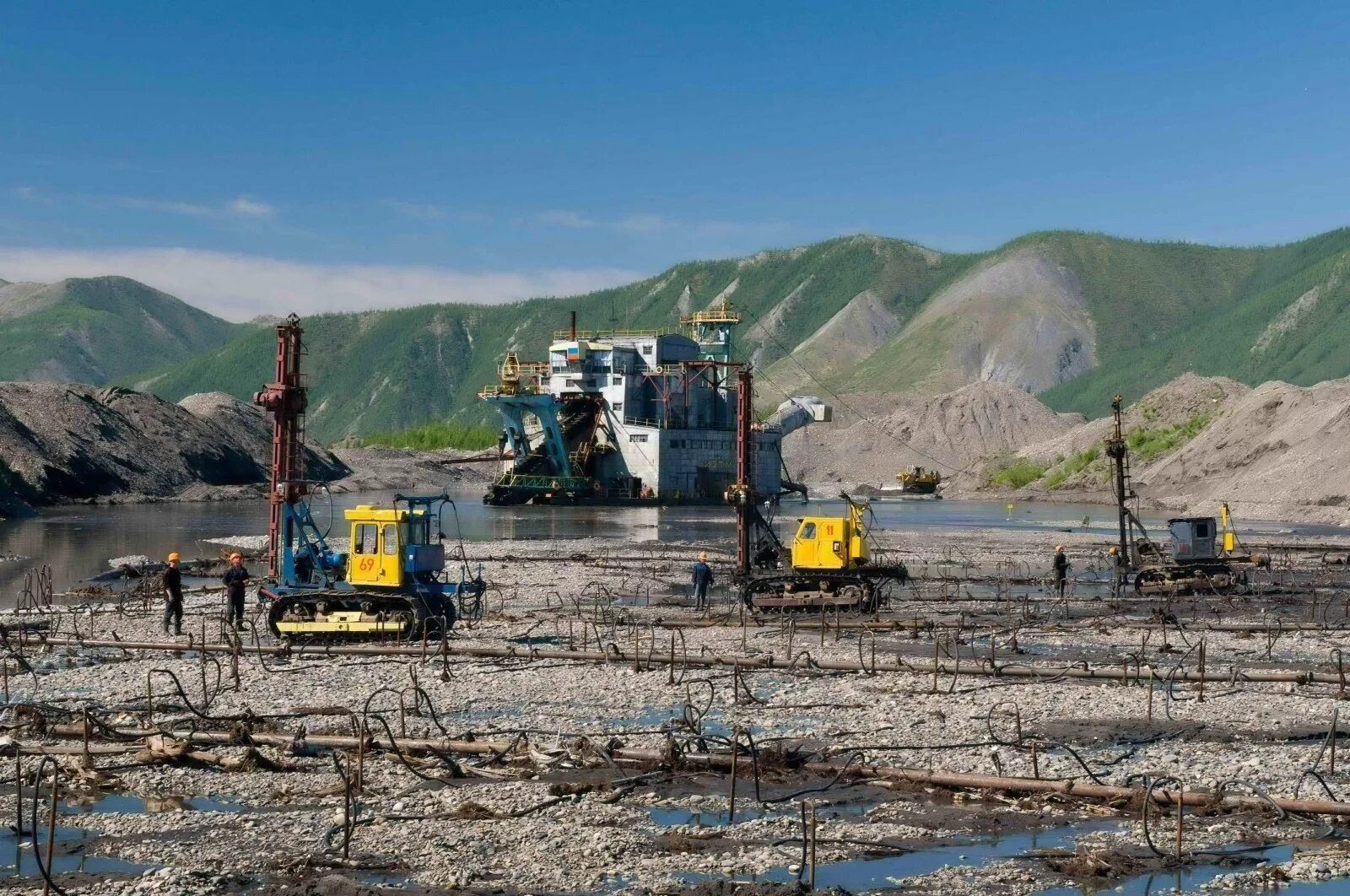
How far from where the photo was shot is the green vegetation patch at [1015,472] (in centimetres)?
12456

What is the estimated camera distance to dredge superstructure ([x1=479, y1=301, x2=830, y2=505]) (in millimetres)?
104062

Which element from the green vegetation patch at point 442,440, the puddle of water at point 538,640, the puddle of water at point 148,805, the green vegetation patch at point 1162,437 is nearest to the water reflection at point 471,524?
the green vegetation patch at point 1162,437

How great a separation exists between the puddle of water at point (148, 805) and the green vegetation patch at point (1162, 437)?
10227 cm

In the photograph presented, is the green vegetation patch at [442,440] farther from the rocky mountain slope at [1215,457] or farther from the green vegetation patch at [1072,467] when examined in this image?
the green vegetation patch at [1072,467]

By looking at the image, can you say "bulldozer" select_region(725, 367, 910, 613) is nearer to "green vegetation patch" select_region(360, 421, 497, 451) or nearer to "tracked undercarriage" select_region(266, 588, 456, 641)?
"tracked undercarriage" select_region(266, 588, 456, 641)

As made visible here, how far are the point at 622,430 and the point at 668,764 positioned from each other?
9071 centimetres

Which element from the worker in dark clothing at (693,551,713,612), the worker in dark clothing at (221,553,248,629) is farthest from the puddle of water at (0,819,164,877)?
the worker in dark clothing at (693,551,713,612)

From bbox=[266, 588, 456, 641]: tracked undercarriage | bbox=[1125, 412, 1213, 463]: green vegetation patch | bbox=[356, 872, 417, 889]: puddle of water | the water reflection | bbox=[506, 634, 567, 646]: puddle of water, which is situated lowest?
bbox=[356, 872, 417, 889]: puddle of water

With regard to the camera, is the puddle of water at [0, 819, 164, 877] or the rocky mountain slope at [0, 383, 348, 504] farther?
the rocky mountain slope at [0, 383, 348, 504]

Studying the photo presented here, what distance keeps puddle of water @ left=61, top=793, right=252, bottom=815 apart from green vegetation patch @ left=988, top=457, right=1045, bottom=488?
11309cm

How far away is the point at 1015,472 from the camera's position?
126875 millimetres

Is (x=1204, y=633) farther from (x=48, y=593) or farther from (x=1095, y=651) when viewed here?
(x=48, y=593)

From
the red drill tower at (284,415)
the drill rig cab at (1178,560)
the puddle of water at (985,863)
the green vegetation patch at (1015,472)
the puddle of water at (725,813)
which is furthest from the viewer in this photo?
the green vegetation patch at (1015,472)

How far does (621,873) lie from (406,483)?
406 ft
